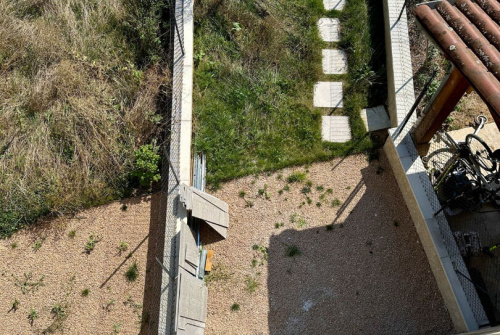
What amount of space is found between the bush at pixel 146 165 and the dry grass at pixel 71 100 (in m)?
0.30

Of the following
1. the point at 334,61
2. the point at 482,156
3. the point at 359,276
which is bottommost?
the point at 359,276

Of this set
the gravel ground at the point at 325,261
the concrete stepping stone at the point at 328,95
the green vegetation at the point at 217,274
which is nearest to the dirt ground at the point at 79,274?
the green vegetation at the point at 217,274

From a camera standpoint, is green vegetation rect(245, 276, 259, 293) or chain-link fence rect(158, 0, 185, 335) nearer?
chain-link fence rect(158, 0, 185, 335)

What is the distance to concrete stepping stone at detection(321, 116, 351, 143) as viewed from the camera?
883 cm

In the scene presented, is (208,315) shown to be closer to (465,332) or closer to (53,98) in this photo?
(465,332)

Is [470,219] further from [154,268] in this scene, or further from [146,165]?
[146,165]

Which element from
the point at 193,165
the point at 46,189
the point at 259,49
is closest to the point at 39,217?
the point at 46,189

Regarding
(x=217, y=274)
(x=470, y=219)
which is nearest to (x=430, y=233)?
(x=470, y=219)

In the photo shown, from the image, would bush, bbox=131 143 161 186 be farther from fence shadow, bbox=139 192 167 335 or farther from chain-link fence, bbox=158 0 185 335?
fence shadow, bbox=139 192 167 335

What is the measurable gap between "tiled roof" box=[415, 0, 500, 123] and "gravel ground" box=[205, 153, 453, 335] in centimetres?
325

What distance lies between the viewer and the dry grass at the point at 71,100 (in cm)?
837

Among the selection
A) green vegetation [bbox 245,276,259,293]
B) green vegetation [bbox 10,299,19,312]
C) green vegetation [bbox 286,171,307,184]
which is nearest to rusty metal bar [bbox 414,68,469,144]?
green vegetation [bbox 286,171,307,184]

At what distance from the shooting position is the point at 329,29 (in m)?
9.84

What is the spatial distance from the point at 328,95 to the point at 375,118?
1152mm
